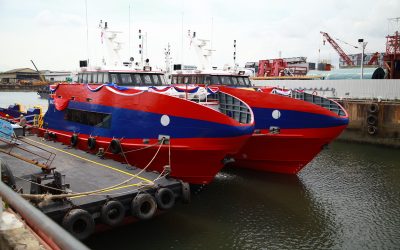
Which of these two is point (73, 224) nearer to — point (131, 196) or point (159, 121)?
point (131, 196)

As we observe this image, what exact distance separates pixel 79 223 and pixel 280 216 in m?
6.73

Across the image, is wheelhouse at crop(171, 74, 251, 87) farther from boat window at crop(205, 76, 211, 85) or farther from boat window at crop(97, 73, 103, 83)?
boat window at crop(97, 73, 103, 83)

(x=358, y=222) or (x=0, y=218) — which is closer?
(x=0, y=218)

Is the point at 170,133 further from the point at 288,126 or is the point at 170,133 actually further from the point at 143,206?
the point at 288,126

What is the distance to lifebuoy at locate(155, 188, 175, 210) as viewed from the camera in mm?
9500

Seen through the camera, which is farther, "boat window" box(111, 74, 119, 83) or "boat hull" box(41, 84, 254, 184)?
"boat window" box(111, 74, 119, 83)

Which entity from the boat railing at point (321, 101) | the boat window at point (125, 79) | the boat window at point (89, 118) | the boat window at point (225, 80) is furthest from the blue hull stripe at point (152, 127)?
the boat railing at point (321, 101)

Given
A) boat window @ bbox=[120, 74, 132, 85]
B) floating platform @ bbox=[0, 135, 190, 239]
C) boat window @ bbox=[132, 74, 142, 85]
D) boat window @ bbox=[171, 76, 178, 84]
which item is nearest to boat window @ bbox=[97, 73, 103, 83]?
boat window @ bbox=[120, 74, 132, 85]

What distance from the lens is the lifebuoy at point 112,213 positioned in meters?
8.41

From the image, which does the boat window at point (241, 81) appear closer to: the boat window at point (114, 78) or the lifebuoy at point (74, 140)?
the boat window at point (114, 78)

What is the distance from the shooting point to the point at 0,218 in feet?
13.8

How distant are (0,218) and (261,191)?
11.5 meters

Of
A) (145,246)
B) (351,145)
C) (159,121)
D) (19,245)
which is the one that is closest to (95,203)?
(145,246)

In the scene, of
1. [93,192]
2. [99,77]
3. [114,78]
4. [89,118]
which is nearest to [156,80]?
[114,78]
